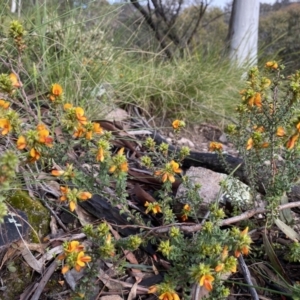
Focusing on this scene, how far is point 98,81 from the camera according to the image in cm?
231

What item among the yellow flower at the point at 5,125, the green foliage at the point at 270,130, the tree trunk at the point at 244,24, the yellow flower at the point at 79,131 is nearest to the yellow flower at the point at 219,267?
the green foliage at the point at 270,130

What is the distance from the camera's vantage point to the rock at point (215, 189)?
4.10 ft

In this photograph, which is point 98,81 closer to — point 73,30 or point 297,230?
point 73,30

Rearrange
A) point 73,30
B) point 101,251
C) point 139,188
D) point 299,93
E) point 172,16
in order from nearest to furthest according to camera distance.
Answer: point 101,251 < point 299,93 < point 139,188 < point 73,30 < point 172,16

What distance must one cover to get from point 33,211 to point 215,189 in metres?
0.61

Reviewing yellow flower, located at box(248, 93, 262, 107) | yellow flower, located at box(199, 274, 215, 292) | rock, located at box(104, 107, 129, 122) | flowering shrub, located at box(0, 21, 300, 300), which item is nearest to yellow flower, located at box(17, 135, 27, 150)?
flowering shrub, located at box(0, 21, 300, 300)

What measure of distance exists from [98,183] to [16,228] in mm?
271

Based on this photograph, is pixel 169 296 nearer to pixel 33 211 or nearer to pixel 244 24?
pixel 33 211

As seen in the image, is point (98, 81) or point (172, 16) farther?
point (172, 16)

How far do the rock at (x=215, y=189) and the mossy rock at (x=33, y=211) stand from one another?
428 millimetres

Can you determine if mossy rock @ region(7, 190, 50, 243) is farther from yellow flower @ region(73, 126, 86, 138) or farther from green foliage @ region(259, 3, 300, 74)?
green foliage @ region(259, 3, 300, 74)

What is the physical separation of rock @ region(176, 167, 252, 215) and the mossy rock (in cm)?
43

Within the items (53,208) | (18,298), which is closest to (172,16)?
(53,208)

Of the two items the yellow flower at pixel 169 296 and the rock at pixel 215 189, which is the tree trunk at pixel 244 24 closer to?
the rock at pixel 215 189
